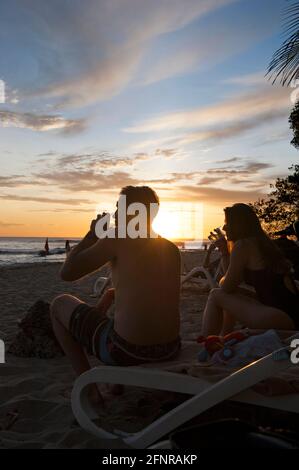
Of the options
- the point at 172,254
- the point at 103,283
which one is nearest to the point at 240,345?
the point at 172,254

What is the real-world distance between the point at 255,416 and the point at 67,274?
60.7 inches

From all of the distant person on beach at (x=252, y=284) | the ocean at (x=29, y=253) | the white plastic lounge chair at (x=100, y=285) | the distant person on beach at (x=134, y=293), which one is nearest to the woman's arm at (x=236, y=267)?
the distant person on beach at (x=252, y=284)

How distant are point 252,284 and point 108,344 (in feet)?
5.26

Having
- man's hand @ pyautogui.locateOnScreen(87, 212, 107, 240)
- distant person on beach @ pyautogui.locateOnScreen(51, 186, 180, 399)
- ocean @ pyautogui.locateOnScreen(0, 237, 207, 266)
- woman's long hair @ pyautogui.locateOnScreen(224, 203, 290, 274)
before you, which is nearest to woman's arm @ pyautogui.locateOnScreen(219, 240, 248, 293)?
woman's long hair @ pyautogui.locateOnScreen(224, 203, 290, 274)

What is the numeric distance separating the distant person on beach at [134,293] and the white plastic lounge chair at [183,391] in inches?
13.4

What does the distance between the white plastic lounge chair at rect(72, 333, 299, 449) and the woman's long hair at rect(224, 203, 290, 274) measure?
168cm

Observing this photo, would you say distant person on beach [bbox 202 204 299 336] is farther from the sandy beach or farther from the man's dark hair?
the man's dark hair

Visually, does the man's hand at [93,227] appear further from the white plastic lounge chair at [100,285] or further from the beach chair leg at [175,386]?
the white plastic lounge chair at [100,285]

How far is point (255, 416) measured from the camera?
9.53ft

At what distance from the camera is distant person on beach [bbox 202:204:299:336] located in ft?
12.4

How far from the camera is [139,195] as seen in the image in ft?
10.1

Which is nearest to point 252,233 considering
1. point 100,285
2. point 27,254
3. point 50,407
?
point 50,407

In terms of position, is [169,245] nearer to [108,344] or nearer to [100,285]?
[108,344]

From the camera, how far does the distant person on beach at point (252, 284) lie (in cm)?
377
